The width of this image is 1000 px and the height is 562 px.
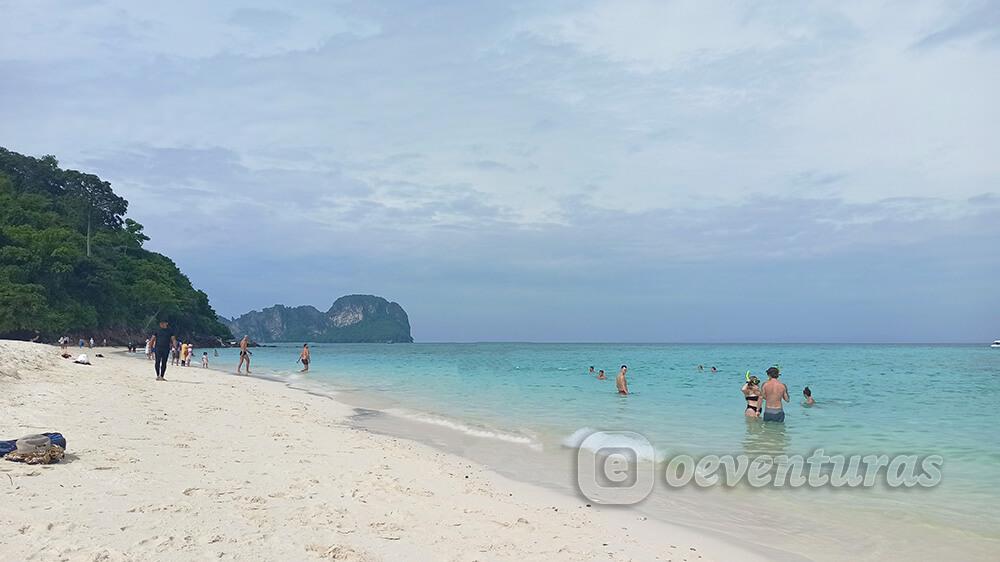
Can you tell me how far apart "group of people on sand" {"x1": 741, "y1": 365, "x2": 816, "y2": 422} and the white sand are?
28.9 ft

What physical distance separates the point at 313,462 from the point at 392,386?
20205 mm

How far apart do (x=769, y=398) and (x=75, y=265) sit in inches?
2580

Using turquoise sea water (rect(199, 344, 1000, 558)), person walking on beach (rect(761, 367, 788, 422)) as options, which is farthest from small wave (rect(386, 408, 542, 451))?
person walking on beach (rect(761, 367, 788, 422))

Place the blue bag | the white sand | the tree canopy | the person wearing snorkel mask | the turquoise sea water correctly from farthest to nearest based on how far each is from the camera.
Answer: the tree canopy
the person wearing snorkel mask
the turquoise sea water
the blue bag
the white sand

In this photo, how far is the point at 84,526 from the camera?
460cm

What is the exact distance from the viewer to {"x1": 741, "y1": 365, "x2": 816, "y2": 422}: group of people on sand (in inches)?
587

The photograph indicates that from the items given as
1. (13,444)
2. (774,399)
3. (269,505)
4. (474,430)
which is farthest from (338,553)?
(774,399)

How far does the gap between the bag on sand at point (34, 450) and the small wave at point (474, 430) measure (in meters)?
7.58

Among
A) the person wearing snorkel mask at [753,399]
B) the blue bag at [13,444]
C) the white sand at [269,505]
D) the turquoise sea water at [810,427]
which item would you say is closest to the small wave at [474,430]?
the turquoise sea water at [810,427]

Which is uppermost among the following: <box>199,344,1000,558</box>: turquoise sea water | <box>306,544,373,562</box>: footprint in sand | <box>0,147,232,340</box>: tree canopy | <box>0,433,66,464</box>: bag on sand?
<box>0,147,232,340</box>: tree canopy

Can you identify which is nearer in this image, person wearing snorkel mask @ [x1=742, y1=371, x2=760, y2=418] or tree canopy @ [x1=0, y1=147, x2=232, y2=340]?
person wearing snorkel mask @ [x1=742, y1=371, x2=760, y2=418]

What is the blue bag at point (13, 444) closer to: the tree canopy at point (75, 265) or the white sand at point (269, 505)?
the white sand at point (269, 505)

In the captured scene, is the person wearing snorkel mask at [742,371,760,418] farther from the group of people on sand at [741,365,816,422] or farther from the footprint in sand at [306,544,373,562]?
the footprint in sand at [306,544,373,562]

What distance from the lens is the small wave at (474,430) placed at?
12.4 meters
